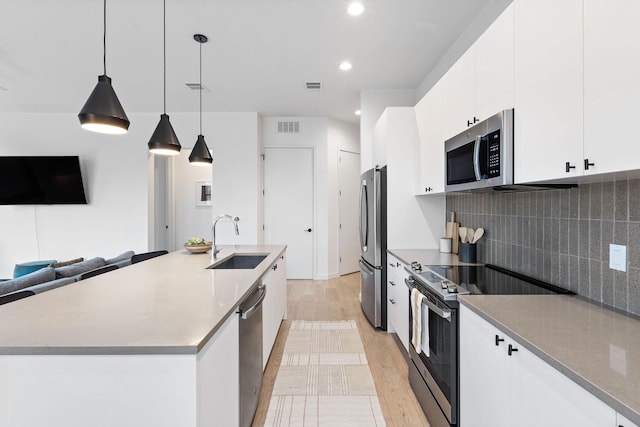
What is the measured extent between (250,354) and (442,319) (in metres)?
1.06

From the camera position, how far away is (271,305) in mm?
2664

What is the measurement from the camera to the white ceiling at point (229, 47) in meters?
2.57

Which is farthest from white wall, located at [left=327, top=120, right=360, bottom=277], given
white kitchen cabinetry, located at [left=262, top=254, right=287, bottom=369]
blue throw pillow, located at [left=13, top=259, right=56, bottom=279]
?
blue throw pillow, located at [left=13, top=259, right=56, bottom=279]

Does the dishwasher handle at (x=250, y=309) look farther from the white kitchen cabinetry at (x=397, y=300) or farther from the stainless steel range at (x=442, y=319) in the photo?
the white kitchen cabinetry at (x=397, y=300)

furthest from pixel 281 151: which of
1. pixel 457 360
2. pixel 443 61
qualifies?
pixel 457 360

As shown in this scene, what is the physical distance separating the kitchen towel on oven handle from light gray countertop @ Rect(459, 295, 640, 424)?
1.34 ft

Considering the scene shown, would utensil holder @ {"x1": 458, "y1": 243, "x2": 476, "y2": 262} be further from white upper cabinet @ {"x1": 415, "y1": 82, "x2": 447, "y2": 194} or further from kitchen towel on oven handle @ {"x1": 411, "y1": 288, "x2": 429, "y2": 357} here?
kitchen towel on oven handle @ {"x1": 411, "y1": 288, "x2": 429, "y2": 357}

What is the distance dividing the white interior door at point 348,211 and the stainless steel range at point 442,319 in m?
3.76

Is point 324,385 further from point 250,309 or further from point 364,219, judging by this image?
point 364,219

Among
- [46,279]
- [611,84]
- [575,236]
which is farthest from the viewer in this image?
[46,279]

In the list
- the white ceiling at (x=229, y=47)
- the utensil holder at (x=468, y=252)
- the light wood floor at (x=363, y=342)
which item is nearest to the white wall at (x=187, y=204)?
the white ceiling at (x=229, y=47)

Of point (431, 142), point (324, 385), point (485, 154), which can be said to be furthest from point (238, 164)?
point (485, 154)

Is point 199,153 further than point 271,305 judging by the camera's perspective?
Yes

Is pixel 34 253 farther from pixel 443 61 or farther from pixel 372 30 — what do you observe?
pixel 443 61
